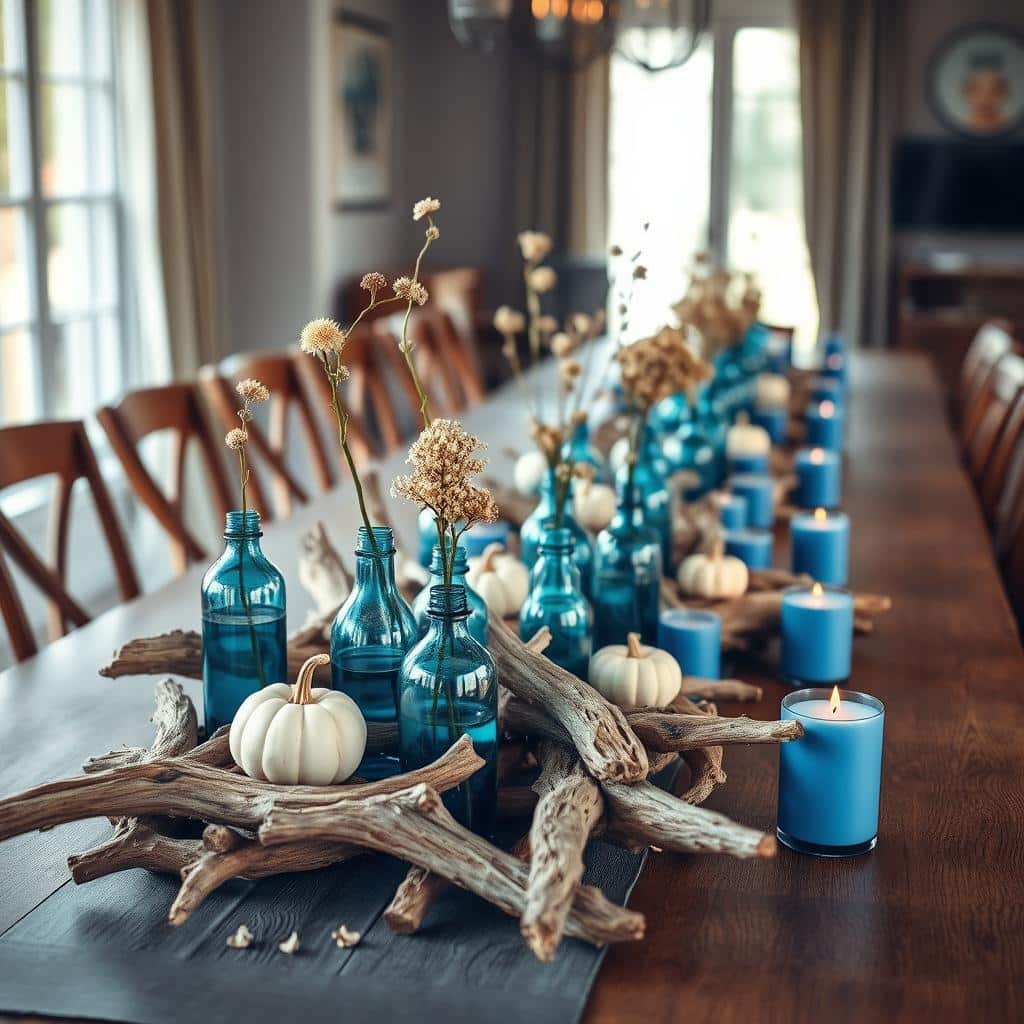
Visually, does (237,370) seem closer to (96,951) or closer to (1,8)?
(1,8)

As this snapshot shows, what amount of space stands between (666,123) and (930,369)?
11.9 ft

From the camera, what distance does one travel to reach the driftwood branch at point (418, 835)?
97 centimetres

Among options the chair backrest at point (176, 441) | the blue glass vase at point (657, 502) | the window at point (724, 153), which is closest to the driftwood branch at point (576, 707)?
the blue glass vase at point (657, 502)

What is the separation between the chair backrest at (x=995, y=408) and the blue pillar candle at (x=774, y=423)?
1.95 ft

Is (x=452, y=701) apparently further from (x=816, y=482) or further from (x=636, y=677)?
(x=816, y=482)

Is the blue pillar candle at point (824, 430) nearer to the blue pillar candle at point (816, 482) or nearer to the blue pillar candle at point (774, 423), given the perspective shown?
the blue pillar candle at point (774, 423)

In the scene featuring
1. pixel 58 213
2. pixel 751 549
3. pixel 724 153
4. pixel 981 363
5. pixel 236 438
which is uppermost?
pixel 724 153

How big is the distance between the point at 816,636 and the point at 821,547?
0.40m

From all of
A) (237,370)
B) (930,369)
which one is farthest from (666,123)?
(237,370)

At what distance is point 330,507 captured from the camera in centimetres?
236

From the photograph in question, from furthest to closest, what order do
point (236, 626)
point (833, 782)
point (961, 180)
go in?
point (961, 180), point (236, 626), point (833, 782)

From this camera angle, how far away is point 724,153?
772 cm

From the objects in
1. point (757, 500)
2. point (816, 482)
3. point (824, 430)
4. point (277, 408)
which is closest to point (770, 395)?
point (824, 430)

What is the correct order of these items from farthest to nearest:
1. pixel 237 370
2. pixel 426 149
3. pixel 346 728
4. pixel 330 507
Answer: pixel 426 149 < pixel 237 370 < pixel 330 507 < pixel 346 728
